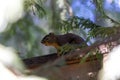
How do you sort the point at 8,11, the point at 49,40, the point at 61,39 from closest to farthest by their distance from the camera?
the point at 8,11
the point at 61,39
the point at 49,40

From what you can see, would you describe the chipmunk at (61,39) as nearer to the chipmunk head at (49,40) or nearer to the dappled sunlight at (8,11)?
the chipmunk head at (49,40)

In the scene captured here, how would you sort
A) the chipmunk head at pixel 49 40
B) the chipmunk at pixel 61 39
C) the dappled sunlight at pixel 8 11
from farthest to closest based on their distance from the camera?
the chipmunk head at pixel 49 40
the chipmunk at pixel 61 39
the dappled sunlight at pixel 8 11

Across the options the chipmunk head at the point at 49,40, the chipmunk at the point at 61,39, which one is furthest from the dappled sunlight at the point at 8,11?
the chipmunk head at the point at 49,40

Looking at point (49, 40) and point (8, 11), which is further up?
point (49, 40)

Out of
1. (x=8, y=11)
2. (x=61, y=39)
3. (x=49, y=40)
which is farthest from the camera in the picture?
(x=49, y=40)

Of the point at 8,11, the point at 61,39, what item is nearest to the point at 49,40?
the point at 61,39

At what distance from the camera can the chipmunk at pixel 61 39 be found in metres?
1.39

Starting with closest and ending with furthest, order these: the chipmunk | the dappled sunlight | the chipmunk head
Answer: the dappled sunlight → the chipmunk → the chipmunk head

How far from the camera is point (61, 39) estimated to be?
59.6 inches

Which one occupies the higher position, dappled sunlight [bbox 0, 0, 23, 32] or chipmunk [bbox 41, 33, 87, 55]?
chipmunk [bbox 41, 33, 87, 55]

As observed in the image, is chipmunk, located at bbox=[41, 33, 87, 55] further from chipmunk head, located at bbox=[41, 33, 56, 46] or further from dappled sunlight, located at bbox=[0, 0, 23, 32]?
dappled sunlight, located at bbox=[0, 0, 23, 32]

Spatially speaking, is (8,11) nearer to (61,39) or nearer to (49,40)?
(61,39)

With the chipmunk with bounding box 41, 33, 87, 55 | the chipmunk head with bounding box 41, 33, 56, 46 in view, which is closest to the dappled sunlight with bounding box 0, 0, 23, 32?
the chipmunk with bounding box 41, 33, 87, 55

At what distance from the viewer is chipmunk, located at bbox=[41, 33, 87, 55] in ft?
4.56
